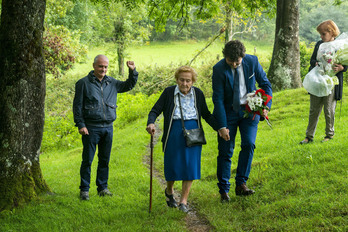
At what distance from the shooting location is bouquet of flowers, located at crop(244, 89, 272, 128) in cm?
534

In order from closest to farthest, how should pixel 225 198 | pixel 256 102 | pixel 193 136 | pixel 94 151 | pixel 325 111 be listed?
1. pixel 256 102
2. pixel 193 136
3. pixel 225 198
4. pixel 94 151
5. pixel 325 111

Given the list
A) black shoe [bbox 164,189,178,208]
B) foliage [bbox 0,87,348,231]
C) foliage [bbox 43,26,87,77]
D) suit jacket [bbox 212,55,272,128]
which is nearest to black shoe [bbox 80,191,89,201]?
foliage [bbox 0,87,348,231]

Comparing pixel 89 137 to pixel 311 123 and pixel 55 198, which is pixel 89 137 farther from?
pixel 311 123

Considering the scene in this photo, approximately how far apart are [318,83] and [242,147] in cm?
245

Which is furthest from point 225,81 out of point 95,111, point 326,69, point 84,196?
point 84,196

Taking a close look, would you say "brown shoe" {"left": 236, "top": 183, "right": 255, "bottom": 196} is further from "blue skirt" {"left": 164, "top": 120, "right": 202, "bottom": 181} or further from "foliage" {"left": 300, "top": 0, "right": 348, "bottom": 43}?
"foliage" {"left": 300, "top": 0, "right": 348, "bottom": 43}

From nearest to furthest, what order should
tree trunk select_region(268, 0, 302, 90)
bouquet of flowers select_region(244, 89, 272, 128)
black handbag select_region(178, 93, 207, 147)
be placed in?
1. bouquet of flowers select_region(244, 89, 272, 128)
2. black handbag select_region(178, 93, 207, 147)
3. tree trunk select_region(268, 0, 302, 90)

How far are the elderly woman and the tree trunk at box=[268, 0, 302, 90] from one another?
9045 mm

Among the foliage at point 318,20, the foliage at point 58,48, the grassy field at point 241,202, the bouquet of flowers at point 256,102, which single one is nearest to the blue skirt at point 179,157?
the grassy field at point 241,202

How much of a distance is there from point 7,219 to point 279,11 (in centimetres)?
1166

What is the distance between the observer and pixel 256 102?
5.33 metres

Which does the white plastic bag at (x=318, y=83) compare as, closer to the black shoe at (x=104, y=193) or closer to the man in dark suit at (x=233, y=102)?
the man in dark suit at (x=233, y=102)

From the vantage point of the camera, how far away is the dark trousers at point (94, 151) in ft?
20.6

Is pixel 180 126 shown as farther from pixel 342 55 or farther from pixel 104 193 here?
pixel 342 55
